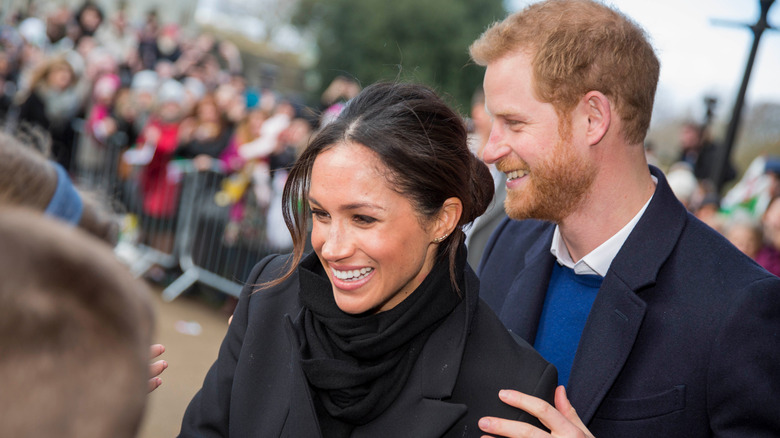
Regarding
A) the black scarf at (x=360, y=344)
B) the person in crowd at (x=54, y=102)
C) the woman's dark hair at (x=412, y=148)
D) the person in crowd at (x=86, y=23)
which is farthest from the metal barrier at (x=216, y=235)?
the person in crowd at (x=86, y=23)

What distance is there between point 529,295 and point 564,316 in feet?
0.51

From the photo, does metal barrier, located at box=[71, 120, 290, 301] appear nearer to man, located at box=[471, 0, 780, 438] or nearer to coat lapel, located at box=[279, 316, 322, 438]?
man, located at box=[471, 0, 780, 438]

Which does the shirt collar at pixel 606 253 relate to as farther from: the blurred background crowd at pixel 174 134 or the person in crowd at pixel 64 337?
the blurred background crowd at pixel 174 134

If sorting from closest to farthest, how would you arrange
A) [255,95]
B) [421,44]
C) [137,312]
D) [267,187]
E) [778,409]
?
[137,312] < [778,409] < [267,187] < [255,95] < [421,44]

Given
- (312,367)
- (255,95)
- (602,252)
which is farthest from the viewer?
(255,95)

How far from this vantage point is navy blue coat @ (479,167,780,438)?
2.06m

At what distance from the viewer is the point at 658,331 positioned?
2.29 m

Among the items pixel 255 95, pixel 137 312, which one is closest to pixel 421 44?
pixel 255 95

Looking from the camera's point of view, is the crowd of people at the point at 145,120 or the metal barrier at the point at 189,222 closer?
the metal barrier at the point at 189,222

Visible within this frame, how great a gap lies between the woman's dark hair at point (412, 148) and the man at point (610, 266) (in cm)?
20

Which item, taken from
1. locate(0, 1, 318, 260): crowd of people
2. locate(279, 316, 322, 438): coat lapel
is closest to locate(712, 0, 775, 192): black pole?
locate(0, 1, 318, 260): crowd of people

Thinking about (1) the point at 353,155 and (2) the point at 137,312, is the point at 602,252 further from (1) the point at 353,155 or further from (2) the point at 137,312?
(2) the point at 137,312

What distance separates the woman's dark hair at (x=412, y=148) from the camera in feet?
7.81

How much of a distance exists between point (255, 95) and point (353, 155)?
36.1 feet
